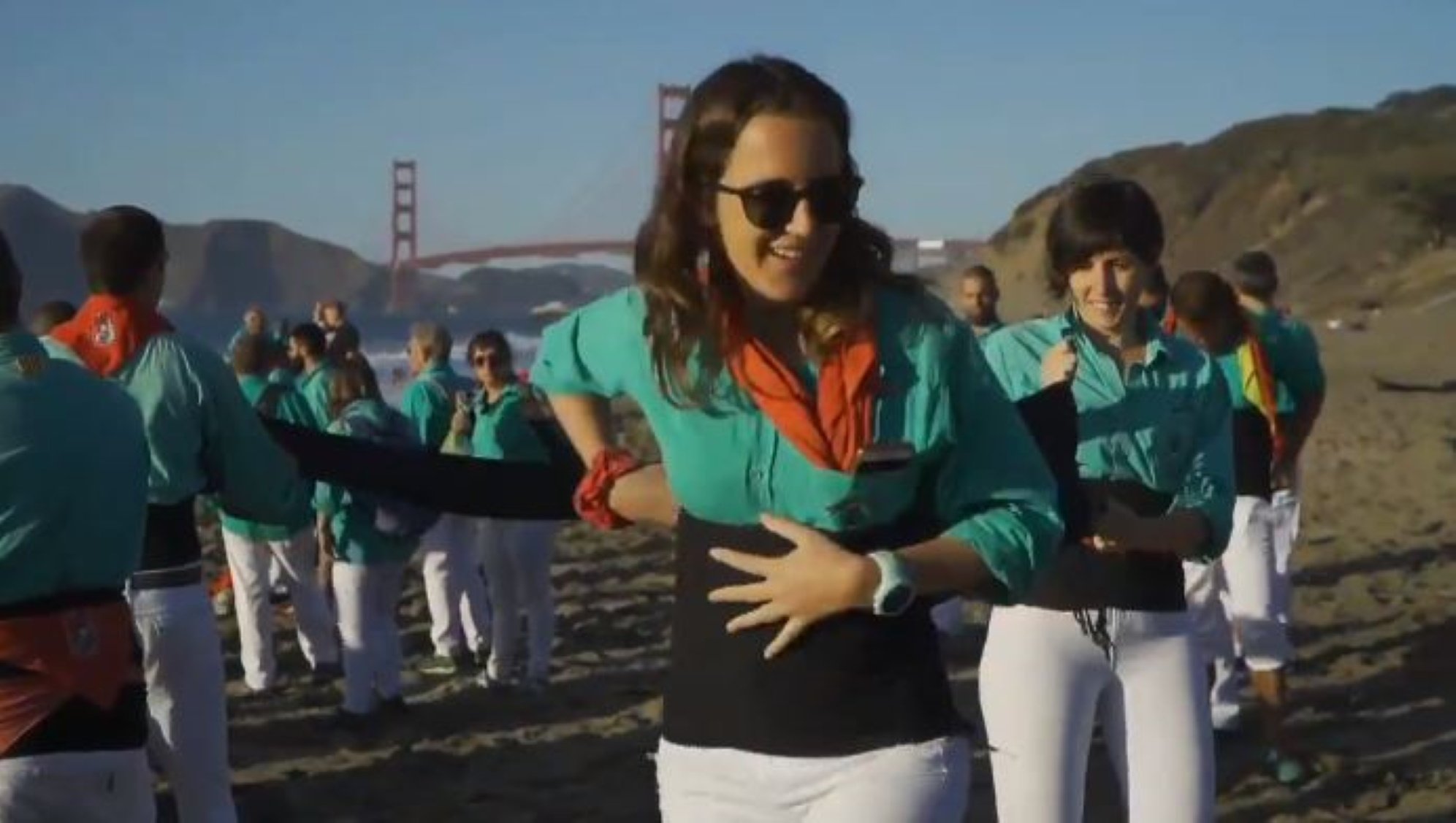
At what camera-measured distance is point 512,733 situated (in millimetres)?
8406

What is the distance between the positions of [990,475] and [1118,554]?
62.4 inches

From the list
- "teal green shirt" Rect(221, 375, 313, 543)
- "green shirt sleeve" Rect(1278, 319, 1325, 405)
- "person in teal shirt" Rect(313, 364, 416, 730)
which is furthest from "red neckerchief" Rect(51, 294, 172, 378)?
"green shirt sleeve" Rect(1278, 319, 1325, 405)

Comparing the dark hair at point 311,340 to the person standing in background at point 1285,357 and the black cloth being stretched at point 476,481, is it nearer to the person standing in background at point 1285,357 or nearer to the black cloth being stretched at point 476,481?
the person standing in background at point 1285,357

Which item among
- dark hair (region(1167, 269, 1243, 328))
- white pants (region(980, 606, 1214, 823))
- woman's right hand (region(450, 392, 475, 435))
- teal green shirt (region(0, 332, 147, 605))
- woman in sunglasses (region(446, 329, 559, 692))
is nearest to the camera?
teal green shirt (region(0, 332, 147, 605))

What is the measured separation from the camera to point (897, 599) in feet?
8.02

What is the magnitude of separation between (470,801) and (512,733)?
43.0 inches

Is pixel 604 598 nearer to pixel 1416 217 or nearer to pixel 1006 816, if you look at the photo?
pixel 1006 816

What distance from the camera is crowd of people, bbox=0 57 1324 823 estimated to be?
8.17 ft

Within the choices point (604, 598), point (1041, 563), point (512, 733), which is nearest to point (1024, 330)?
point (1041, 563)

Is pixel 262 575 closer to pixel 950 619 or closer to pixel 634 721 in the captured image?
pixel 634 721

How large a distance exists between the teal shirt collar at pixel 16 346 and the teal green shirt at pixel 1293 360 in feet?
17.6

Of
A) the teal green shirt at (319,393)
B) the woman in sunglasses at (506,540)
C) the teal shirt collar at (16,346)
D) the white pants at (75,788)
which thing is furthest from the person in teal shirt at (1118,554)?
the teal green shirt at (319,393)

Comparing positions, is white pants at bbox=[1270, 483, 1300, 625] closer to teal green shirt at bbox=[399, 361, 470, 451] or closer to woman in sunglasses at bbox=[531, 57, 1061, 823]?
teal green shirt at bbox=[399, 361, 470, 451]

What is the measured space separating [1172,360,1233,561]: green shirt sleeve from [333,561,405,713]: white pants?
16.8ft
